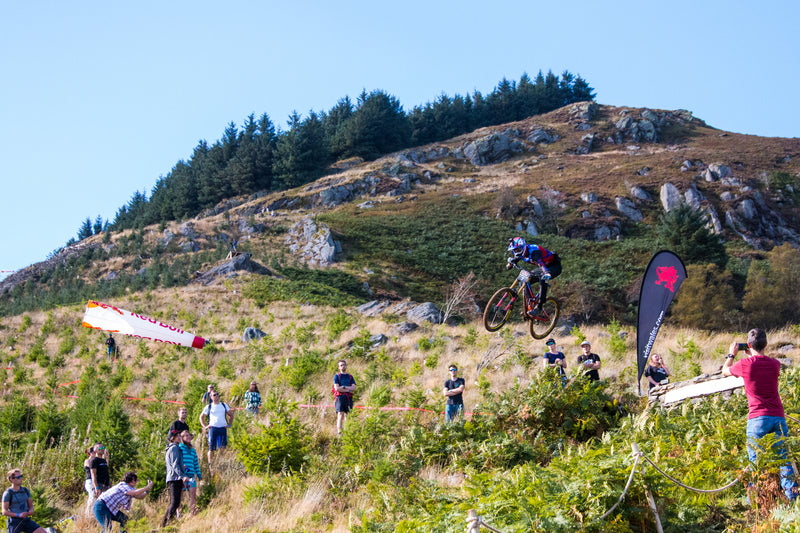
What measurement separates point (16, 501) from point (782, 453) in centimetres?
895

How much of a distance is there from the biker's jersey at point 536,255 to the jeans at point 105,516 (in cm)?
792

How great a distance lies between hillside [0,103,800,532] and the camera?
5.85 m

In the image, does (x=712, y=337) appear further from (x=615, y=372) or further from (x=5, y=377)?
(x=5, y=377)

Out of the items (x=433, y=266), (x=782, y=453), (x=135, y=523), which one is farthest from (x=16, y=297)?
(x=782, y=453)

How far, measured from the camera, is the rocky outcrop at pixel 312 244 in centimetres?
4103

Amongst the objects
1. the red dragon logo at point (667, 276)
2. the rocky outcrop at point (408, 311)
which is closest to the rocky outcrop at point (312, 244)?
the rocky outcrop at point (408, 311)

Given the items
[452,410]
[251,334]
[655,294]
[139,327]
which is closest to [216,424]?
[452,410]

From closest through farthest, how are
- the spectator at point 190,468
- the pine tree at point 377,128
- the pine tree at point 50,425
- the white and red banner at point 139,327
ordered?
the spectator at point 190,468
the pine tree at point 50,425
the white and red banner at point 139,327
the pine tree at point 377,128

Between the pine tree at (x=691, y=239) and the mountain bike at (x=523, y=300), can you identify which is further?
the pine tree at (x=691, y=239)

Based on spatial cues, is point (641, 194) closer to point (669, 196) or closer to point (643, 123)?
point (669, 196)

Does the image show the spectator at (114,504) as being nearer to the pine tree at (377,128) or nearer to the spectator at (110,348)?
the spectator at (110,348)

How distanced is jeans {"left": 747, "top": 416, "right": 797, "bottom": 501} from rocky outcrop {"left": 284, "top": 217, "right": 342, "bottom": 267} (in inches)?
1400

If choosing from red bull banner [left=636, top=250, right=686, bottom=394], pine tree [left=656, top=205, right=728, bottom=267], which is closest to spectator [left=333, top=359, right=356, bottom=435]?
red bull banner [left=636, top=250, right=686, bottom=394]

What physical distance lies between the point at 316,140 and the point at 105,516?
7416 cm
